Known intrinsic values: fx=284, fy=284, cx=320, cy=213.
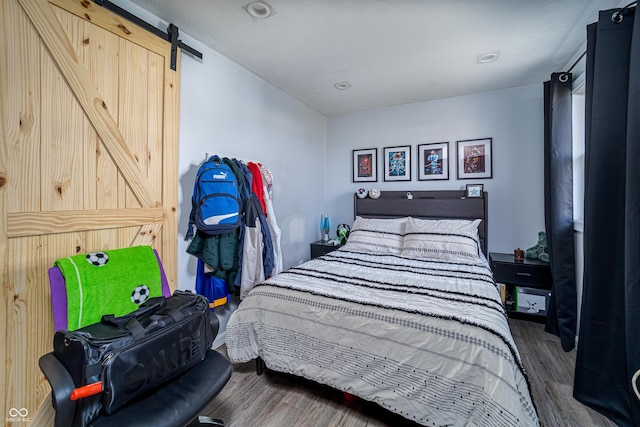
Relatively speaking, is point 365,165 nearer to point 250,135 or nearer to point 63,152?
point 250,135

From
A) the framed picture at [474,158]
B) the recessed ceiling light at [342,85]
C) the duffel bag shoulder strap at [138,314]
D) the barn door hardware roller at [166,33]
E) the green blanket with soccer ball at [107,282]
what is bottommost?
the duffel bag shoulder strap at [138,314]

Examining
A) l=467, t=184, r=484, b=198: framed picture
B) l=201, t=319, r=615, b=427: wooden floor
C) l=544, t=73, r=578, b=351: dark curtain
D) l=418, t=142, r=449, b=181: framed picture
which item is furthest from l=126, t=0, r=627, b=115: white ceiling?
l=201, t=319, r=615, b=427: wooden floor

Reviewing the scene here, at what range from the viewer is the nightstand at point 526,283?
9.01 feet

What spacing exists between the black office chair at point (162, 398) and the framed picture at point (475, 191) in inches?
121

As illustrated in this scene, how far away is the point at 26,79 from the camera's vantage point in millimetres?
1391

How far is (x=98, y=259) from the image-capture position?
1474 mm

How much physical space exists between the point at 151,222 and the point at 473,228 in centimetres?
290

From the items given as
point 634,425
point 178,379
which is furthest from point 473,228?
point 178,379

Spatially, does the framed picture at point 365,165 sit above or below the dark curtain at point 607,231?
above

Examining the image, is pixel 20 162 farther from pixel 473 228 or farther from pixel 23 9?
pixel 473 228

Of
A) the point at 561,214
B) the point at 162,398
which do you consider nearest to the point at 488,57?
the point at 561,214

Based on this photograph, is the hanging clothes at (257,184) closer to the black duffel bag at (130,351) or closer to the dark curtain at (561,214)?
the black duffel bag at (130,351)

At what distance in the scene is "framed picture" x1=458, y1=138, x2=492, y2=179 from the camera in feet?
11.0

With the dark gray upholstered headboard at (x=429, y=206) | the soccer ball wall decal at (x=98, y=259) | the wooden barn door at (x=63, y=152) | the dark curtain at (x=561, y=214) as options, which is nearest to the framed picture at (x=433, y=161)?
the dark gray upholstered headboard at (x=429, y=206)
